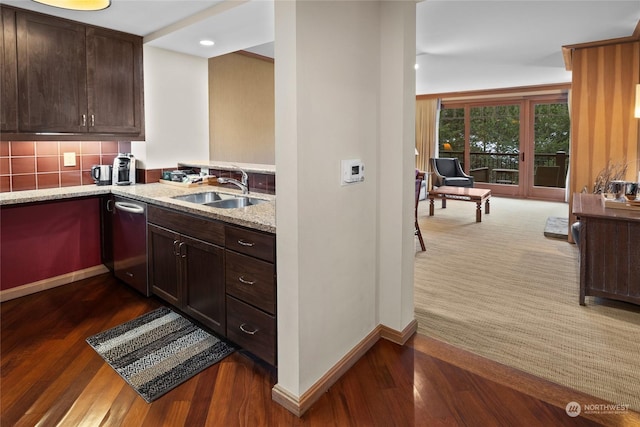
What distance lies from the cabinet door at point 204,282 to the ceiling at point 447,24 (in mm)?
1616

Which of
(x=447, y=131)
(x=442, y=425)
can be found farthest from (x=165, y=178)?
(x=447, y=131)

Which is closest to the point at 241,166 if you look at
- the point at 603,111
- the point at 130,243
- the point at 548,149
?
the point at 130,243

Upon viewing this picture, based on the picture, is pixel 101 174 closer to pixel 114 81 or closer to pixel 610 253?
pixel 114 81

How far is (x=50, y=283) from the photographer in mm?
3311

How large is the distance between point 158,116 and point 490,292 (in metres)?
3.31

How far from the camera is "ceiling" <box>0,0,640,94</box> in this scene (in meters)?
2.84

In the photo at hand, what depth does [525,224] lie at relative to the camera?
6090 millimetres

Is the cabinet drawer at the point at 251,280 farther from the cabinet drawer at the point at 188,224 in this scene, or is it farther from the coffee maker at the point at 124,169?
the coffee maker at the point at 124,169

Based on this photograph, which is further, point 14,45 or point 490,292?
point 490,292

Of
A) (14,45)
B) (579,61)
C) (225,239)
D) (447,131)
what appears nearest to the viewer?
(225,239)

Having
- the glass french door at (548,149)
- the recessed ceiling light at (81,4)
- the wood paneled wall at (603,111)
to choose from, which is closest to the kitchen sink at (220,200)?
the recessed ceiling light at (81,4)

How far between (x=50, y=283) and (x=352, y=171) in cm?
282

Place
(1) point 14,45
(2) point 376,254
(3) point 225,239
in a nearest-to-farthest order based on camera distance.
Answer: (3) point 225,239 → (2) point 376,254 → (1) point 14,45

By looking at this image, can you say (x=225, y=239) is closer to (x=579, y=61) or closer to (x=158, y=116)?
(x=158, y=116)
